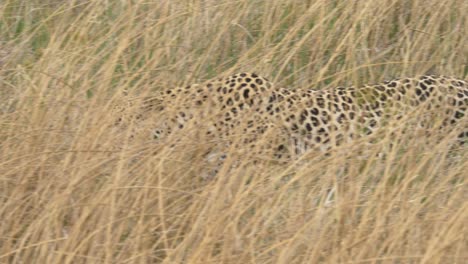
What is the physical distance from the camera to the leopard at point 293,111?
4188mm

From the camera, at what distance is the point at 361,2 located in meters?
5.45

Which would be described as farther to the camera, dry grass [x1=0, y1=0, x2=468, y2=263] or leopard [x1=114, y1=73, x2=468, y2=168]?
leopard [x1=114, y1=73, x2=468, y2=168]

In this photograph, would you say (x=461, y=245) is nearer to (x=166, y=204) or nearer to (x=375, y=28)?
(x=166, y=204)

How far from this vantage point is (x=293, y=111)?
4711 millimetres

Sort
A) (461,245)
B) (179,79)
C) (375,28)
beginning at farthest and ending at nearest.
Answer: (375,28) < (179,79) < (461,245)

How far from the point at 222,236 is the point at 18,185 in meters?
0.72

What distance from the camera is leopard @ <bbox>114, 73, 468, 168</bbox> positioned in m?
4.19

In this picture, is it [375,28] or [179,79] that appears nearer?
[179,79]

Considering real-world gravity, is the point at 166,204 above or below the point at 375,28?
below

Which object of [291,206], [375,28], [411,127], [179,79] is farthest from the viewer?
[375,28]

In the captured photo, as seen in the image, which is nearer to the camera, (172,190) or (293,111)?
(172,190)

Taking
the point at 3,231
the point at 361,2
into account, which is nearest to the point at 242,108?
the point at 361,2

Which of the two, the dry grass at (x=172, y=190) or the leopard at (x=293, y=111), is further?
the leopard at (x=293, y=111)

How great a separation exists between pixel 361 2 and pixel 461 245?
2.30 m
